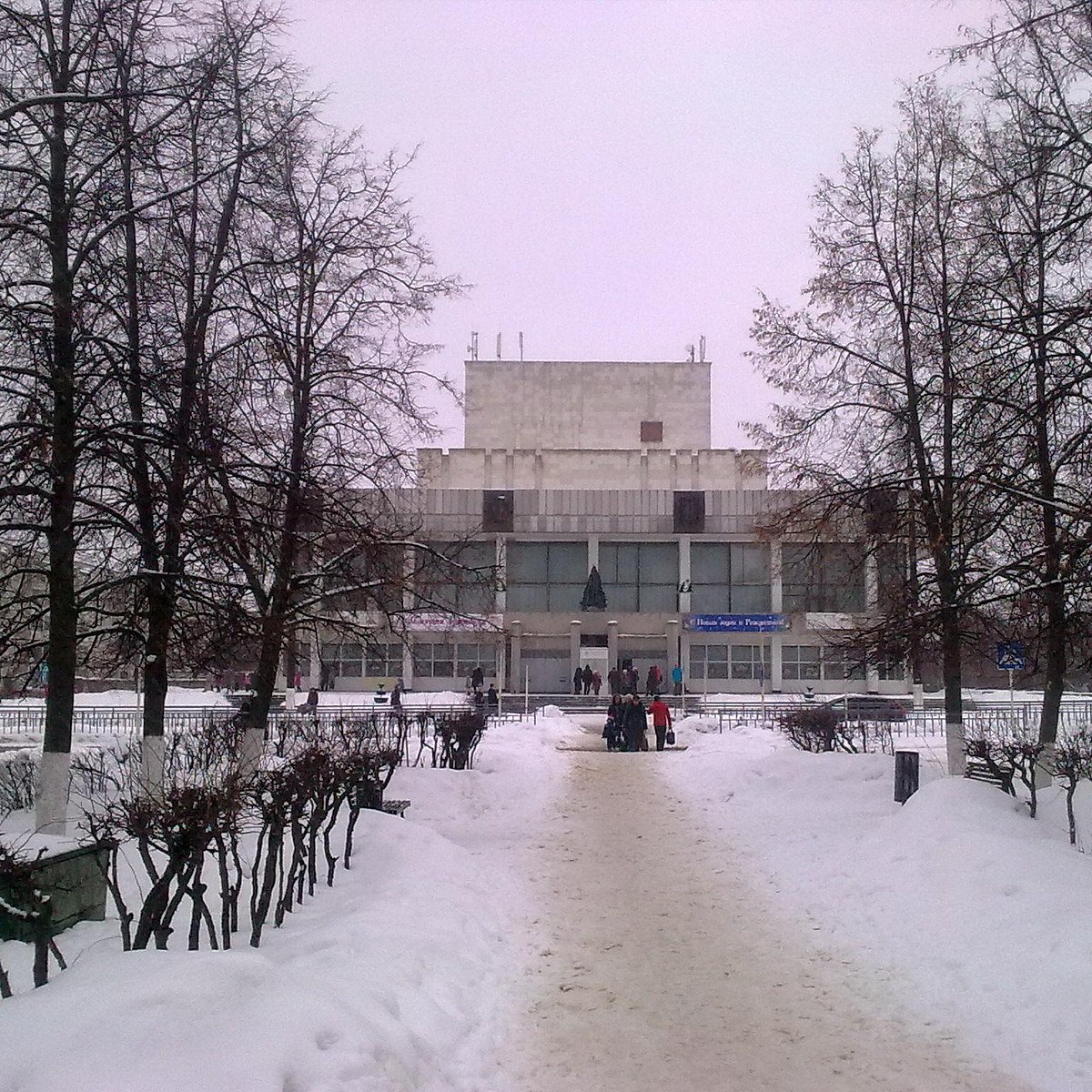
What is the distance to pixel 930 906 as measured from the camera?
8.47m

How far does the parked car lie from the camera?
2964 centimetres

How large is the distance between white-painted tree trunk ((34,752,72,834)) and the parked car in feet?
63.9

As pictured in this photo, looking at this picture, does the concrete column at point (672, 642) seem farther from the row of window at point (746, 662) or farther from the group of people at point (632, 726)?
the group of people at point (632, 726)

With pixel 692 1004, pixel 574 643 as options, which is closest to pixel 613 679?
pixel 574 643

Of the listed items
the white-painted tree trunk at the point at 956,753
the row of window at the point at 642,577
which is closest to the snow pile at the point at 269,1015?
the white-painted tree trunk at the point at 956,753

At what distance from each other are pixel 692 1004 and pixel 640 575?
170 ft

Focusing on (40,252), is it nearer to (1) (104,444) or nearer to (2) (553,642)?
(1) (104,444)

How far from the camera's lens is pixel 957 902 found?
8305 millimetres

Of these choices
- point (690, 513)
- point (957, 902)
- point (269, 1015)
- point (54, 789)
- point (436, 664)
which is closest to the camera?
point (269, 1015)

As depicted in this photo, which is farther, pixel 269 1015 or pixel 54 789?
pixel 54 789

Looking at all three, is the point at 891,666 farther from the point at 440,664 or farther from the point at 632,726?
the point at 440,664

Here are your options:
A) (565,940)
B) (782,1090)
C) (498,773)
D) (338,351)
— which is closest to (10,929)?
(565,940)

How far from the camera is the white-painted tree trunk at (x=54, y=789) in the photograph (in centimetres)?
1009

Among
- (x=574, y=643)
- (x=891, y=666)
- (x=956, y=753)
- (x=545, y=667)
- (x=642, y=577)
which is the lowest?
(x=956, y=753)
